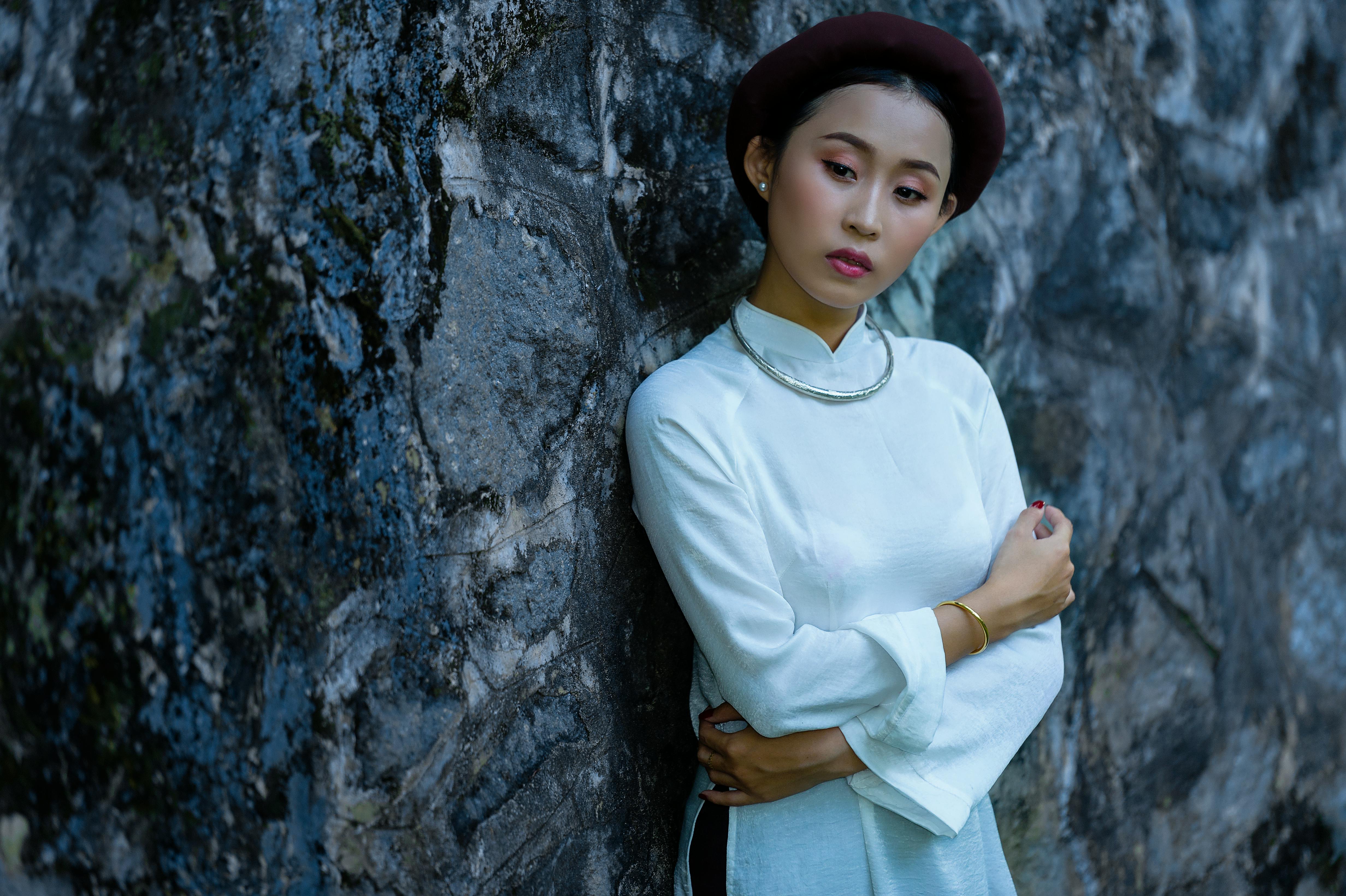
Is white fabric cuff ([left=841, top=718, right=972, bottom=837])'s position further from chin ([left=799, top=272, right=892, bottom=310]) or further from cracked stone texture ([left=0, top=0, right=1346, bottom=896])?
chin ([left=799, top=272, right=892, bottom=310])

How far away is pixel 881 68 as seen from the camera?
1.26 meters

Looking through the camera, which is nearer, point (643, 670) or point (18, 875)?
point (18, 875)

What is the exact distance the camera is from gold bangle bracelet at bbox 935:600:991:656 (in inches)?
50.5

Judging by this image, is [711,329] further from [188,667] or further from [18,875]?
[18,875]

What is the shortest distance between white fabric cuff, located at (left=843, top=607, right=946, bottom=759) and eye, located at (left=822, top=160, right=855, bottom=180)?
55 cm

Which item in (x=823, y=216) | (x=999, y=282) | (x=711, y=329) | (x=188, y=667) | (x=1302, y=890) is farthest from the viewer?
(x=1302, y=890)

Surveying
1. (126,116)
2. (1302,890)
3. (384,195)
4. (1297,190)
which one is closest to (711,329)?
(384,195)

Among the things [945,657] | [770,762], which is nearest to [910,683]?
[945,657]

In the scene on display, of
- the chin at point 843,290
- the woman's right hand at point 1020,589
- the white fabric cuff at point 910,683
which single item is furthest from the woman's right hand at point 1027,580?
the chin at point 843,290

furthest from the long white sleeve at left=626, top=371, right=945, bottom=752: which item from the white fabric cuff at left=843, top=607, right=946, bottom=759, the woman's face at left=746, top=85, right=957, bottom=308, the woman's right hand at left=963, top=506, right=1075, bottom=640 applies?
the woman's face at left=746, top=85, right=957, bottom=308

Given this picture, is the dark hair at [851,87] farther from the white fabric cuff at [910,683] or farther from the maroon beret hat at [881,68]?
the white fabric cuff at [910,683]

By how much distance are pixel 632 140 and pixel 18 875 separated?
3.94 ft

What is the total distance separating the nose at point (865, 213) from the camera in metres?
1.23

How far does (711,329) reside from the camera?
1525 millimetres
